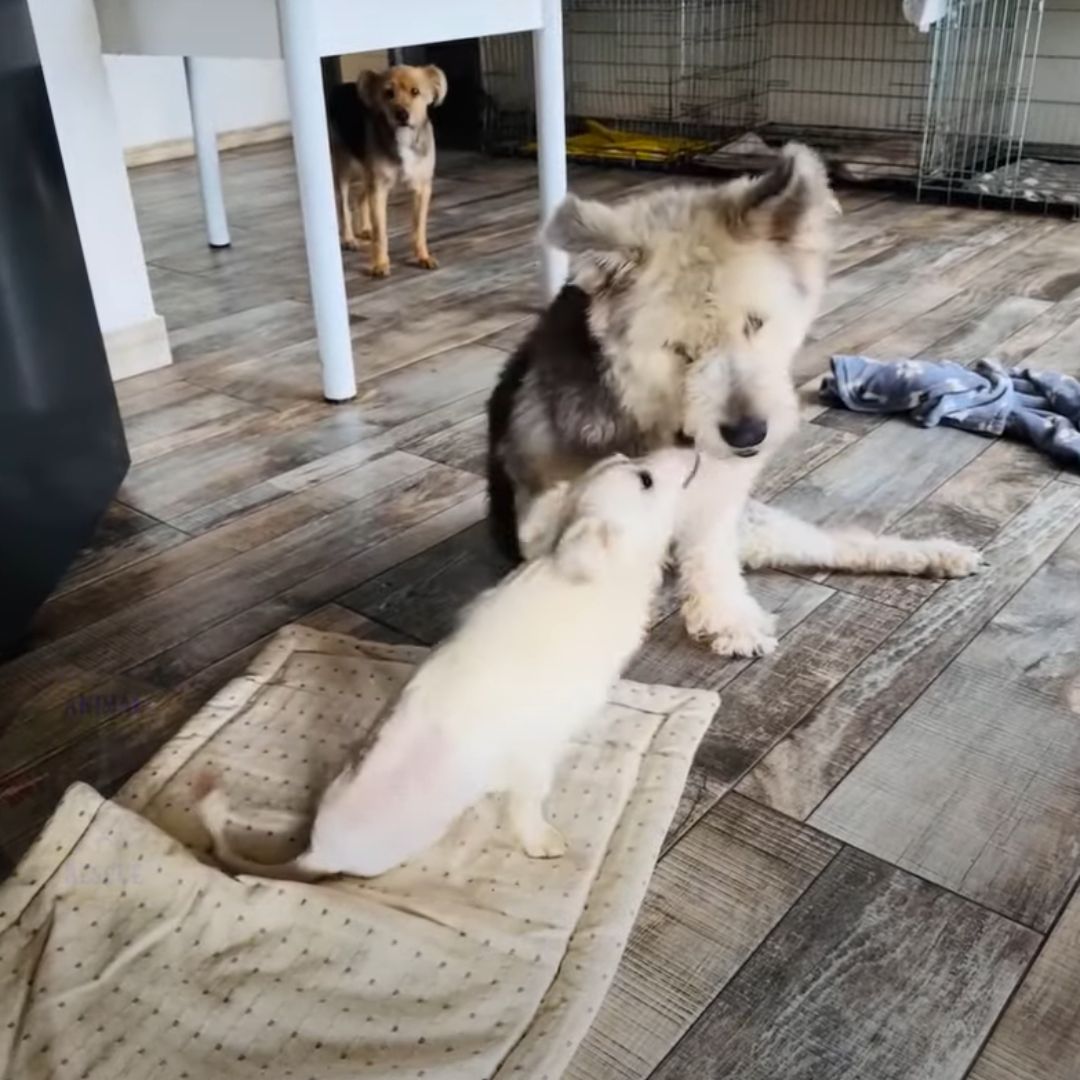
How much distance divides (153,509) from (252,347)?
1145 mm

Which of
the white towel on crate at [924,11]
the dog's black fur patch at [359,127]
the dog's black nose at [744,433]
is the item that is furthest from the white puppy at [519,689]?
the white towel on crate at [924,11]

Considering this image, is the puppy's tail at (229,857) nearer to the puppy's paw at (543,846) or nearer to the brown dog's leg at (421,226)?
the puppy's paw at (543,846)

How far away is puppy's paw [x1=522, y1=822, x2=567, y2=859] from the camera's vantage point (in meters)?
1.42

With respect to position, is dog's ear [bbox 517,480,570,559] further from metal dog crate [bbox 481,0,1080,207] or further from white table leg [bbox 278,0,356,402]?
metal dog crate [bbox 481,0,1080,207]

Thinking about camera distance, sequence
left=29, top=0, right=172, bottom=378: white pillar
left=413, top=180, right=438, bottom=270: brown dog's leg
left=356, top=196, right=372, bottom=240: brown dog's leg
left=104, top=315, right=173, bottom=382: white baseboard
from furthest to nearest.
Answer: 1. left=356, top=196, right=372, bottom=240: brown dog's leg
2. left=413, top=180, right=438, bottom=270: brown dog's leg
3. left=104, top=315, right=173, bottom=382: white baseboard
4. left=29, top=0, right=172, bottom=378: white pillar

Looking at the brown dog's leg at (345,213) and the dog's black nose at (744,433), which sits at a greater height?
the dog's black nose at (744,433)

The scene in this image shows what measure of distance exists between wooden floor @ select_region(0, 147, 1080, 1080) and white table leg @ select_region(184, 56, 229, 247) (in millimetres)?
920

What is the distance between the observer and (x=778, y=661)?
184 centimetres

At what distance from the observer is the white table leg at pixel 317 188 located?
2.54 meters

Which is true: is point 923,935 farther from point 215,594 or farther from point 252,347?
point 252,347

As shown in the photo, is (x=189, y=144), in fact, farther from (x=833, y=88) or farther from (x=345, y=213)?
(x=833, y=88)

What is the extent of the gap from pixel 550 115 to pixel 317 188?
95cm

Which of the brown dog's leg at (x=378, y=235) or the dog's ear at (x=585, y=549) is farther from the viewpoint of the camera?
the brown dog's leg at (x=378, y=235)

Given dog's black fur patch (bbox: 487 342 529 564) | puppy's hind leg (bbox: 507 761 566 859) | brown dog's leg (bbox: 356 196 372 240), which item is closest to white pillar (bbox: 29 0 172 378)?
brown dog's leg (bbox: 356 196 372 240)
